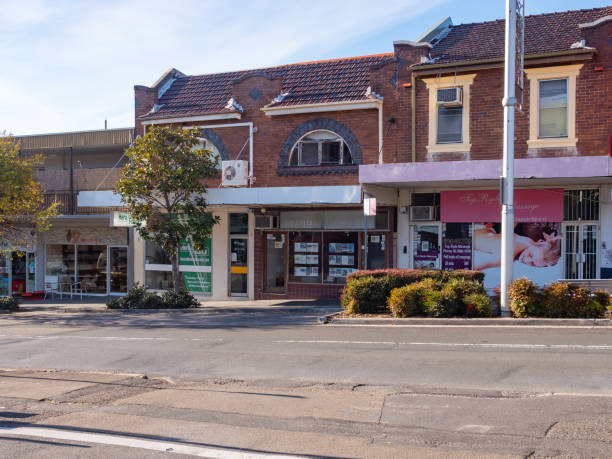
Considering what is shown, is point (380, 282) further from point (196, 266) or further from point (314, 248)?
point (196, 266)

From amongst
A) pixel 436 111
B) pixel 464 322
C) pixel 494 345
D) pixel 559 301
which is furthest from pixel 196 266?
pixel 494 345

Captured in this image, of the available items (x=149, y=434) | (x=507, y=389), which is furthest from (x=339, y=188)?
(x=149, y=434)

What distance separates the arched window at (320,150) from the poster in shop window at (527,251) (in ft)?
15.3

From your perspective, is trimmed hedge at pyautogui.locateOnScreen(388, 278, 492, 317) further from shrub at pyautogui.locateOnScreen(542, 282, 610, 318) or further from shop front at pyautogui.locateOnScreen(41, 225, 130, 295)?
shop front at pyautogui.locateOnScreen(41, 225, 130, 295)

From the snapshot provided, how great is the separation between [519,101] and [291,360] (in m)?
7.76

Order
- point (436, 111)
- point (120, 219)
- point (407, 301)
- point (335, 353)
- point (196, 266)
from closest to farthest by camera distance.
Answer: point (335, 353)
point (407, 301)
point (436, 111)
point (120, 219)
point (196, 266)

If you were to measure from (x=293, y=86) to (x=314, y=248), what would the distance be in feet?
17.7

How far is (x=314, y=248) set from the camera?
67.0ft

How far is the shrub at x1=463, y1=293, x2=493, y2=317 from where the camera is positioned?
1309 centimetres

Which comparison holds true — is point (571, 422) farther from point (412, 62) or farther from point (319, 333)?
point (412, 62)

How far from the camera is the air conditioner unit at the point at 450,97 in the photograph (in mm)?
17094

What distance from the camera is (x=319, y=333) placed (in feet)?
41.7

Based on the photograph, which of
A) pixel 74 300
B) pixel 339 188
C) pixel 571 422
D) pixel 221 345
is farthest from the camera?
pixel 74 300

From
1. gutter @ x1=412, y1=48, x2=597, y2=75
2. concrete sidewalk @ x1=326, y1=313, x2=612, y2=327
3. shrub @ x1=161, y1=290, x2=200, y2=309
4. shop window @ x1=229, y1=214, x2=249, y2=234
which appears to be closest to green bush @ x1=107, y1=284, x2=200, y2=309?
shrub @ x1=161, y1=290, x2=200, y2=309
